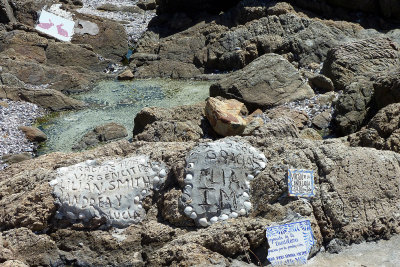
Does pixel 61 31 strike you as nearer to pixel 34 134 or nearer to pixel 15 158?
pixel 34 134

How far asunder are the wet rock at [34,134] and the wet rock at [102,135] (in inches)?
33.1

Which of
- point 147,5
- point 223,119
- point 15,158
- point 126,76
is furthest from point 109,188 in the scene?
point 147,5

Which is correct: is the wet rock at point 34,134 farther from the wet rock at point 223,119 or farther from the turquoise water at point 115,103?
the wet rock at point 223,119

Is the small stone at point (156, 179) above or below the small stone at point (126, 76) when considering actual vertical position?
above

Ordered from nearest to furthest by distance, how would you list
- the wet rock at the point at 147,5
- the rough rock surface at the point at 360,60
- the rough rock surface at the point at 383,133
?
1. the rough rock surface at the point at 383,133
2. the rough rock surface at the point at 360,60
3. the wet rock at the point at 147,5

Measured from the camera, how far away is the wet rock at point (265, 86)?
10062 millimetres

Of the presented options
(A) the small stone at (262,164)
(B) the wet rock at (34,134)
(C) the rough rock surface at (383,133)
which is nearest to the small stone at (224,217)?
(A) the small stone at (262,164)

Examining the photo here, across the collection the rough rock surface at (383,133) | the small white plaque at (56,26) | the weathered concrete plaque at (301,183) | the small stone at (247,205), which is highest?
the small white plaque at (56,26)

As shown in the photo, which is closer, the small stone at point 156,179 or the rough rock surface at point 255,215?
the rough rock surface at point 255,215

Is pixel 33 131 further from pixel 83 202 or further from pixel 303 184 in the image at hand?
pixel 303 184

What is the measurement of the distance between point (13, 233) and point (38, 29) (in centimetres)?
1139

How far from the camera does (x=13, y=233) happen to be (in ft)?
15.7

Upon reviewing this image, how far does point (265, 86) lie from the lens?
1023 centimetres

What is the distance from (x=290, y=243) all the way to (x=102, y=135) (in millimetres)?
5512
